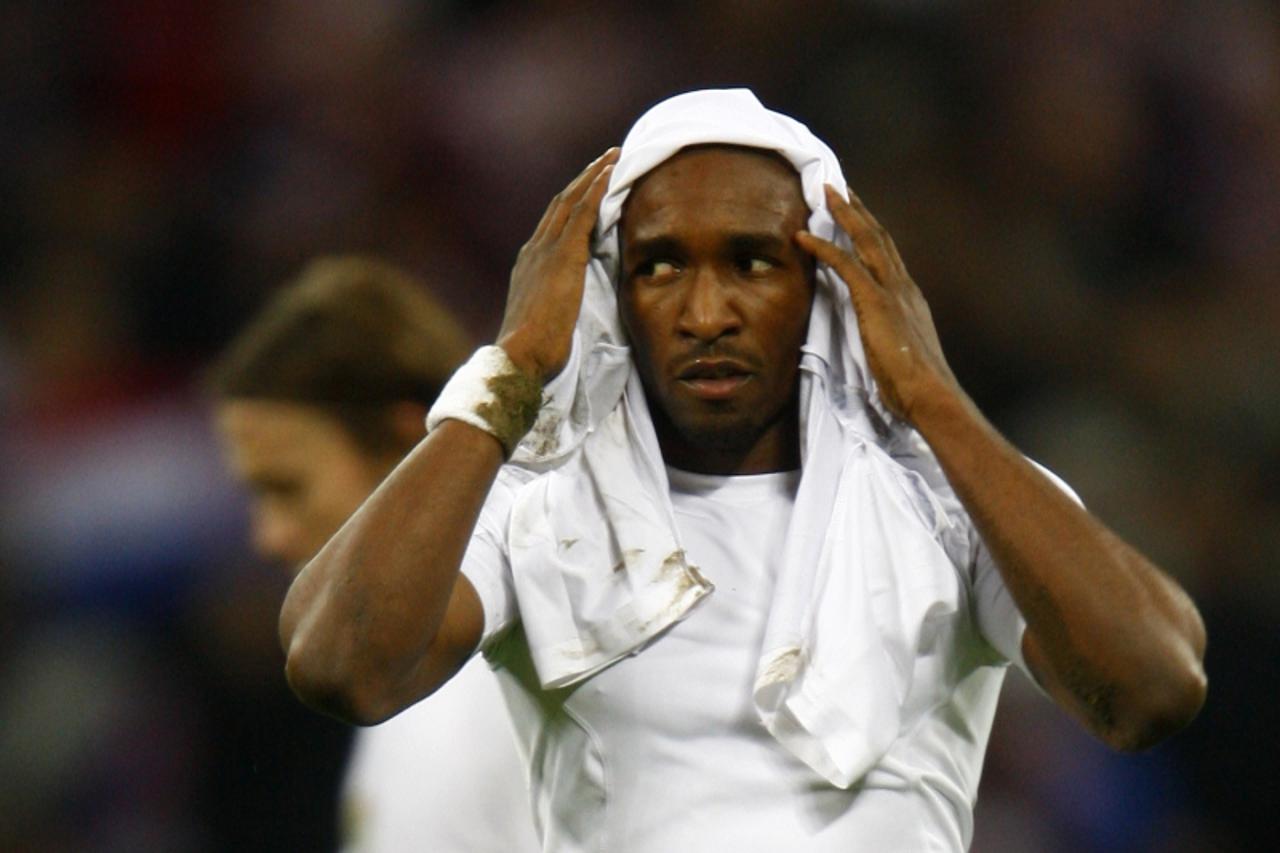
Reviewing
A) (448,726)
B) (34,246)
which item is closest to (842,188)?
(448,726)

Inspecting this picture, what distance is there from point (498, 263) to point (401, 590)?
3051 millimetres

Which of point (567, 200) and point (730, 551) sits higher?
point (567, 200)

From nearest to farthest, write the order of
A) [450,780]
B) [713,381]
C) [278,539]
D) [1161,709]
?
[1161,709]
[713,381]
[450,780]
[278,539]

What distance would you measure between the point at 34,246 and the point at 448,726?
274 cm

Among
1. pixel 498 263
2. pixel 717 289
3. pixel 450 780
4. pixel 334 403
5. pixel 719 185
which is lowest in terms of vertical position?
pixel 450 780

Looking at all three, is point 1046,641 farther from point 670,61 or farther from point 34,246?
point 34,246

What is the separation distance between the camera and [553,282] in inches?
97.8

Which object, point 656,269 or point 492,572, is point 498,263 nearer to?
point 656,269

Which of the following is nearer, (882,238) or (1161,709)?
(1161,709)

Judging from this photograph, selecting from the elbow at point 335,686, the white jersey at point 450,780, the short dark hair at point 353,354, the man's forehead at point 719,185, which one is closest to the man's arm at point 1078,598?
the man's forehead at point 719,185

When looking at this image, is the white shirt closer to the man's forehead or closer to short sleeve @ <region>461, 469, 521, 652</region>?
short sleeve @ <region>461, 469, 521, 652</region>

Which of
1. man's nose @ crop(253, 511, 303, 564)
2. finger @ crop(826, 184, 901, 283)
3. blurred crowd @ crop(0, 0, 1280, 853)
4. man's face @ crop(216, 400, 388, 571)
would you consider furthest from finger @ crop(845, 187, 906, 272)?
blurred crowd @ crop(0, 0, 1280, 853)

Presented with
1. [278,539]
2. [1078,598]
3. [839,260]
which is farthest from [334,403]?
[1078,598]

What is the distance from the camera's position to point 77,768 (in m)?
4.68
